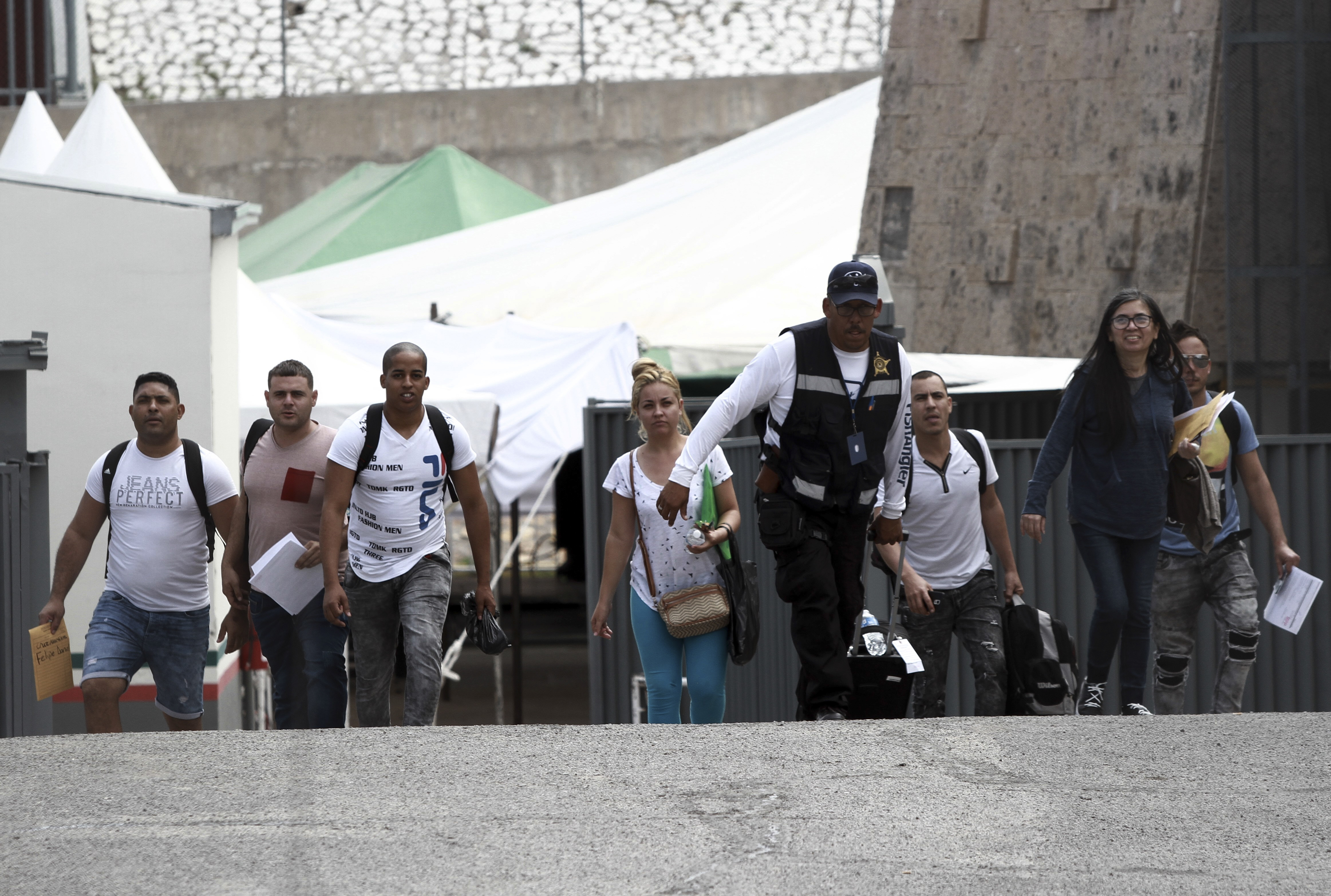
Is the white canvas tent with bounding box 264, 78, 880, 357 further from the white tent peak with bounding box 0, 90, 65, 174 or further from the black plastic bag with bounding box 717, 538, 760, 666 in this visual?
the black plastic bag with bounding box 717, 538, 760, 666

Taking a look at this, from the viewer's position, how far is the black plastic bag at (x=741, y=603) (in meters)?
5.70

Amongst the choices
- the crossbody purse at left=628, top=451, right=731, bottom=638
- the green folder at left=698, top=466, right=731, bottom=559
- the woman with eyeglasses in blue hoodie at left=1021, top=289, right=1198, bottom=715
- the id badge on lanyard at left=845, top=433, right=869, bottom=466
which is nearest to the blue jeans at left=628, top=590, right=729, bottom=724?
the crossbody purse at left=628, top=451, right=731, bottom=638

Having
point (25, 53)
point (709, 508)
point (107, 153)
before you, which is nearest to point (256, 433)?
point (709, 508)

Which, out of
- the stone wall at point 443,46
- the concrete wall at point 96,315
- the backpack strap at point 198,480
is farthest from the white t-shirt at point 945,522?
the stone wall at point 443,46

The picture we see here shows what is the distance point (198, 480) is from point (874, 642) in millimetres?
2701

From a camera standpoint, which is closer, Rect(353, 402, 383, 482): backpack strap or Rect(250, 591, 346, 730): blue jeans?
Rect(353, 402, 383, 482): backpack strap

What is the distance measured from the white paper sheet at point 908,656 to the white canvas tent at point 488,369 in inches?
198

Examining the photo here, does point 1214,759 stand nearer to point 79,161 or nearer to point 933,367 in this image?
point 933,367

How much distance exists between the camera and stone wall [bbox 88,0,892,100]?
20.4m

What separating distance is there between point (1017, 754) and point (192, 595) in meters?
3.32

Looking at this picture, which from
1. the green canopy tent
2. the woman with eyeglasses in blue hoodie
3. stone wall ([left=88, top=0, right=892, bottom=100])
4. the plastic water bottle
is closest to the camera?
the plastic water bottle

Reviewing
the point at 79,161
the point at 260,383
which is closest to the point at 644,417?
the point at 260,383

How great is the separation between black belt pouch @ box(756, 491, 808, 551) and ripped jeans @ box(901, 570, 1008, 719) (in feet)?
3.15

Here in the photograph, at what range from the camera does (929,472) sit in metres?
6.03
